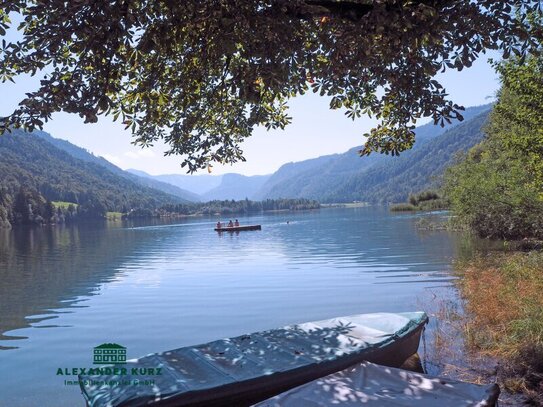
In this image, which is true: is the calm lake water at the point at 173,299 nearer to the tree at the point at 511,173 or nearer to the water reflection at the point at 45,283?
the water reflection at the point at 45,283

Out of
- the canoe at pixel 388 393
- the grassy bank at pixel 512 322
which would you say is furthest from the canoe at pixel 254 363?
the grassy bank at pixel 512 322

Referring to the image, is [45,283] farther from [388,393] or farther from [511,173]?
[511,173]

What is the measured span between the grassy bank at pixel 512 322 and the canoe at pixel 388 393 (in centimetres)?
367

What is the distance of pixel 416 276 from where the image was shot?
96.0ft

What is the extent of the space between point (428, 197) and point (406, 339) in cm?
9912

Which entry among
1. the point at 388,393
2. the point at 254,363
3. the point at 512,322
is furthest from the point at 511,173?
the point at 388,393

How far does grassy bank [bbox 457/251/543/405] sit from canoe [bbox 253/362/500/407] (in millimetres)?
3674

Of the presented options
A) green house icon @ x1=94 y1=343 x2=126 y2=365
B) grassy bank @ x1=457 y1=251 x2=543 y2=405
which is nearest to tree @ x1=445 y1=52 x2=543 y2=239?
grassy bank @ x1=457 y1=251 x2=543 y2=405

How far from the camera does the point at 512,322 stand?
12.5 m

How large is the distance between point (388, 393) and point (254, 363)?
3.20 meters

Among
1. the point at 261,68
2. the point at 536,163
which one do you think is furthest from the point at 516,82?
the point at 261,68

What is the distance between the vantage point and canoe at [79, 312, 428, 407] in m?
8.00

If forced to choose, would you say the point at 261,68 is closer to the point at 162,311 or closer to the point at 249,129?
the point at 249,129

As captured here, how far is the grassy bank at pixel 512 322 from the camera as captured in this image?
10.5 meters
